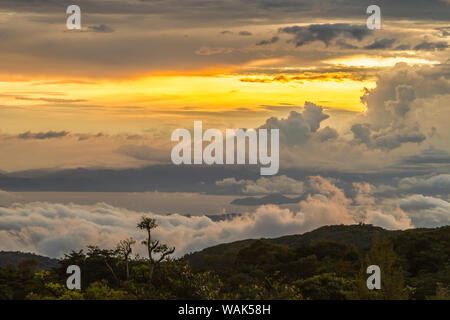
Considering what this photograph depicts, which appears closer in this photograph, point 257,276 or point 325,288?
point 325,288

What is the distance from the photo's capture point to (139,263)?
80.9 metres

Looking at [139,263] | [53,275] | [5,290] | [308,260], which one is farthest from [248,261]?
[5,290]
